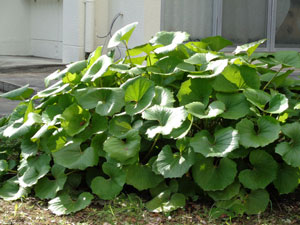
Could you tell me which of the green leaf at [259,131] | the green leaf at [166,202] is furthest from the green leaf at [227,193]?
the green leaf at [259,131]

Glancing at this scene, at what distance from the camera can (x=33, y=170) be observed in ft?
11.1

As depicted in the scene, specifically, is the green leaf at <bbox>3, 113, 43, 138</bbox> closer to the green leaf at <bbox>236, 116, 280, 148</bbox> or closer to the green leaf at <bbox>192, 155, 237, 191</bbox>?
the green leaf at <bbox>192, 155, 237, 191</bbox>

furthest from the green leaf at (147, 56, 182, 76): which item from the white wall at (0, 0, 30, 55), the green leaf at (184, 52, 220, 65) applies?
the white wall at (0, 0, 30, 55)

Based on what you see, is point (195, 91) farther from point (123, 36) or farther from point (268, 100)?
point (123, 36)

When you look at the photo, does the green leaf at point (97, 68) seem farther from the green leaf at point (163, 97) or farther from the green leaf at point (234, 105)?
the green leaf at point (234, 105)

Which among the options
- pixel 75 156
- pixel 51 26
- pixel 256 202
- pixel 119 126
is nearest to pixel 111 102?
pixel 119 126

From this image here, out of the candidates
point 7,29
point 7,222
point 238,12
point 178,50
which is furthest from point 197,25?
point 7,29

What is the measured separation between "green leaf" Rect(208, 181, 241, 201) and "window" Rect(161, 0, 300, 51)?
475 centimetres

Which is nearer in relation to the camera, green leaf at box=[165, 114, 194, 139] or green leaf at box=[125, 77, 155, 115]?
green leaf at box=[165, 114, 194, 139]

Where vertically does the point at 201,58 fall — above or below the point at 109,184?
above

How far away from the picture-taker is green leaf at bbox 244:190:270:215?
9.74 ft

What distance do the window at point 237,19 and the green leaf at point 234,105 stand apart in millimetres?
4464

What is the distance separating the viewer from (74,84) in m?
3.65

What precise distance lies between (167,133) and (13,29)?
45.2 feet
